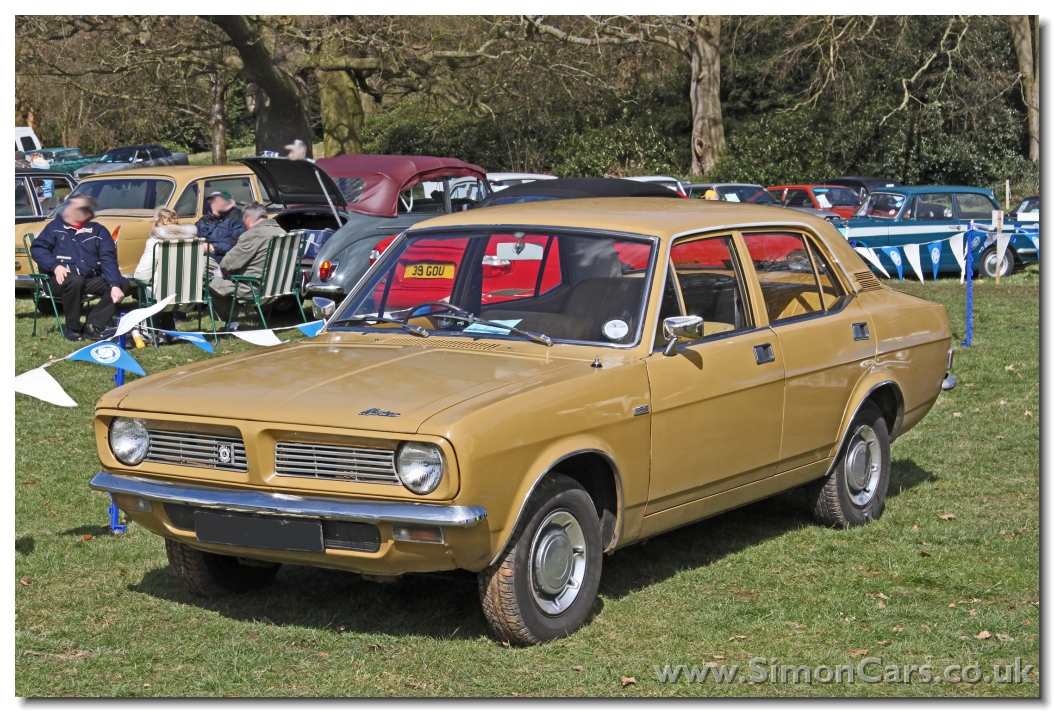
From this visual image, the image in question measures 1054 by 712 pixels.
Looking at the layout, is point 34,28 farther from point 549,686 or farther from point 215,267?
point 549,686

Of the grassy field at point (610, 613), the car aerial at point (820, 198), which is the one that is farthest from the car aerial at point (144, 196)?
the car aerial at point (820, 198)

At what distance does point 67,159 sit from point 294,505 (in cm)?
4972

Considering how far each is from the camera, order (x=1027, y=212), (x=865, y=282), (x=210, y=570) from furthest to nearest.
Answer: (x=1027, y=212) < (x=865, y=282) < (x=210, y=570)

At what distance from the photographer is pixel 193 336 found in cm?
696

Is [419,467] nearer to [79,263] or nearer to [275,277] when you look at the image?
[275,277]

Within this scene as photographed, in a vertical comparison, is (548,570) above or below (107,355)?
below

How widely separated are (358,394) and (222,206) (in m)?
9.96

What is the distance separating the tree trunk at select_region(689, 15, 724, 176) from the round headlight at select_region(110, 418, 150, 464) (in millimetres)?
29843

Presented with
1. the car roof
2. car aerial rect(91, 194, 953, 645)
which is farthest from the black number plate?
the car roof

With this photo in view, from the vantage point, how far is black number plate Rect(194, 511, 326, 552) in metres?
4.69

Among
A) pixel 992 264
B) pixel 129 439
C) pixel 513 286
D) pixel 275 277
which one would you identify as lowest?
pixel 992 264

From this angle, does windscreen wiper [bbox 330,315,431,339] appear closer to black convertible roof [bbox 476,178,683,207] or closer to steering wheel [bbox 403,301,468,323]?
steering wheel [bbox 403,301,468,323]

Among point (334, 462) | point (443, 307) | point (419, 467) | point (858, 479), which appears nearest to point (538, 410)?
point (419, 467)

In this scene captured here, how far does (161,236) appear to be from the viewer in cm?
1357
